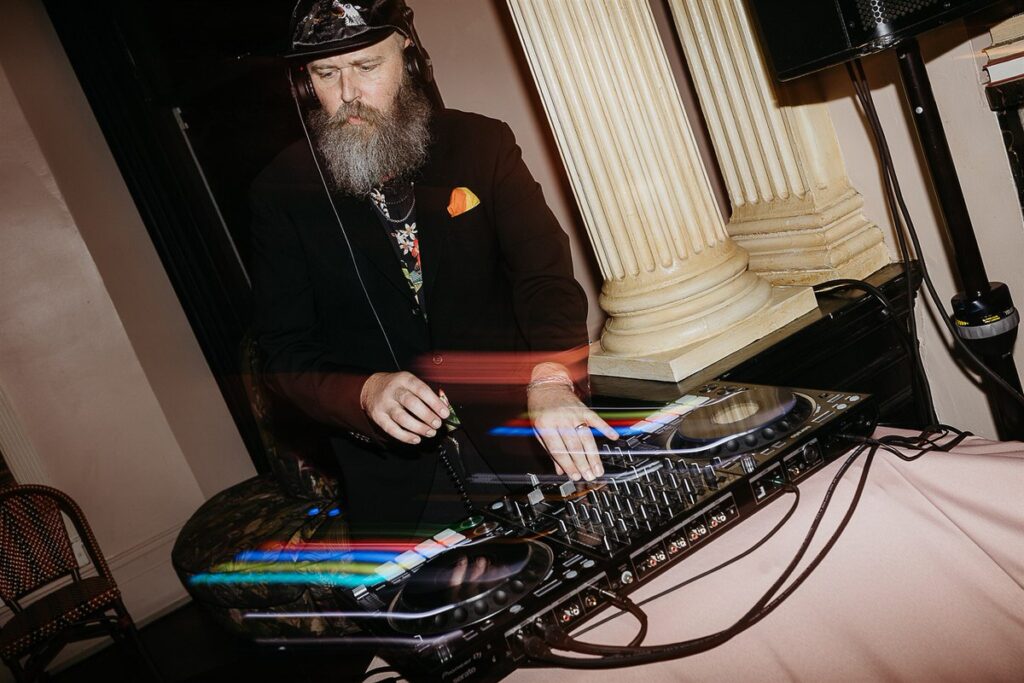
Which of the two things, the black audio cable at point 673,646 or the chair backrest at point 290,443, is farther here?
the chair backrest at point 290,443

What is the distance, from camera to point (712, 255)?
6.49 ft

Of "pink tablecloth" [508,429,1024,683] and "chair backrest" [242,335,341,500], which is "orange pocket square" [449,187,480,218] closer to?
"pink tablecloth" [508,429,1024,683]

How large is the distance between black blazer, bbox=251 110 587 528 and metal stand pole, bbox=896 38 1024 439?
0.84 metres

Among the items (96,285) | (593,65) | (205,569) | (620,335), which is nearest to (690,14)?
(593,65)

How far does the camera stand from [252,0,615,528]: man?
181 centimetres

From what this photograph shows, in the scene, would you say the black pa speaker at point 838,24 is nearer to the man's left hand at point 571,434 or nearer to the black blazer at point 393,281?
the black blazer at point 393,281

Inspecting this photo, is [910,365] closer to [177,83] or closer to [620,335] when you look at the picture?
[620,335]

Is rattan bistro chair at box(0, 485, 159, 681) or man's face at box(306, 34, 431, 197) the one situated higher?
man's face at box(306, 34, 431, 197)

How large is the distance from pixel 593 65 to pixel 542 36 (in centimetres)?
16

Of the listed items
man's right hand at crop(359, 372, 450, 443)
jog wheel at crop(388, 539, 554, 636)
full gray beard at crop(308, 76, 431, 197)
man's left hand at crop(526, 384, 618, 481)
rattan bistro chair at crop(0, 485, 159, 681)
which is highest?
full gray beard at crop(308, 76, 431, 197)

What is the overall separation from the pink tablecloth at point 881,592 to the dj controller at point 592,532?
5cm

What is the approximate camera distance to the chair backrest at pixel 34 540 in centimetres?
365

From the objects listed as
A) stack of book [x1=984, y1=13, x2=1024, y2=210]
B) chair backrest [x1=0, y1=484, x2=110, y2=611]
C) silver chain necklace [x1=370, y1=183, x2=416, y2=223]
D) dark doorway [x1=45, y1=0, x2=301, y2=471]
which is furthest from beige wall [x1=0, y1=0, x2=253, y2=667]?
stack of book [x1=984, y1=13, x2=1024, y2=210]

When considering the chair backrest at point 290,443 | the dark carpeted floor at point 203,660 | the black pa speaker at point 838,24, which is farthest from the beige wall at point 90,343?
the black pa speaker at point 838,24
